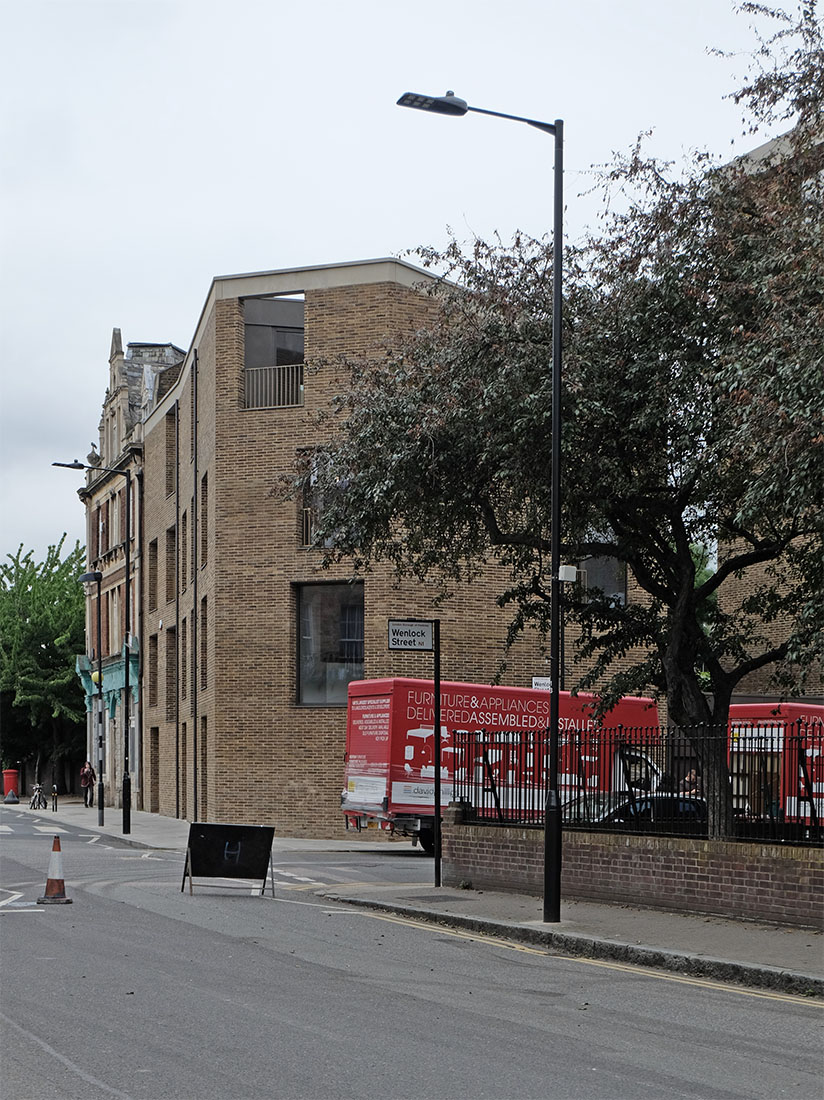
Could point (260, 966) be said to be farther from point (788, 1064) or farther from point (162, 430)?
point (162, 430)

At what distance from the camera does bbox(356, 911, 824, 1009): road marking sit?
11125mm

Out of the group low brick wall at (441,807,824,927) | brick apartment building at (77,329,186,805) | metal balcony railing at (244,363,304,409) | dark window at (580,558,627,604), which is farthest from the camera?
brick apartment building at (77,329,186,805)

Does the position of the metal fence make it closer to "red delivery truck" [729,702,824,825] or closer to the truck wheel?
"red delivery truck" [729,702,824,825]

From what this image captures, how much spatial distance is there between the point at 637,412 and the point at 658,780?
4.54 meters

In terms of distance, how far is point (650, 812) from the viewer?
17.3 m

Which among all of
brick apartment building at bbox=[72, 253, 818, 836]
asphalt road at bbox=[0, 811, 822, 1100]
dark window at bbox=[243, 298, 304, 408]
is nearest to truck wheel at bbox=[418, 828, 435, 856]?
brick apartment building at bbox=[72, 253, 818, 836]

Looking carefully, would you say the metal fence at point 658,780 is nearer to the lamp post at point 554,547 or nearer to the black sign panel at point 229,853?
the lamp post at point 554,547

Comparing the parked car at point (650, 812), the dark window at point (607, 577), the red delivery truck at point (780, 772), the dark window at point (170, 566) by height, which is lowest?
the parked car at point (650, 812)

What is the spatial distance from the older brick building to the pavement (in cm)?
1262

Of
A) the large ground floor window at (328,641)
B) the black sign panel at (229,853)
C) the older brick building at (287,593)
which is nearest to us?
the black sign panel at (229,853)

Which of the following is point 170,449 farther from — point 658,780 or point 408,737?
point 658,780

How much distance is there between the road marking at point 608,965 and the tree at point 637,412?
129 inches

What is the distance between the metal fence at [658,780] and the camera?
49.9ft

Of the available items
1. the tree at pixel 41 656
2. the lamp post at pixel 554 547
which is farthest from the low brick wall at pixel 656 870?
the tree at pixel 41 656
